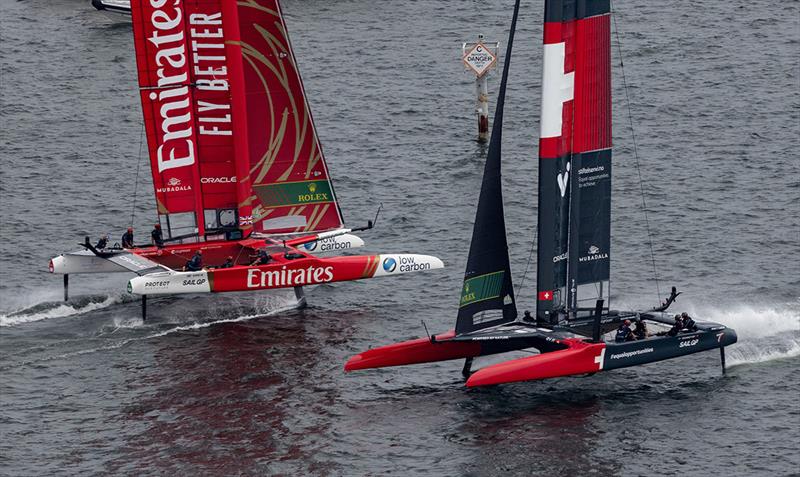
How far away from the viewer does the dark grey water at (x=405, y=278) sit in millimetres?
47125

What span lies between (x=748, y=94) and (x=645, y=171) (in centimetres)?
1318

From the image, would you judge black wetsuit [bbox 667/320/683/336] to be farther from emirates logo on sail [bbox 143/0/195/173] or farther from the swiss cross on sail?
emirates logo on sail [bbox 143/0/195/173]

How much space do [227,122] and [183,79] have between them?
7.75 ft

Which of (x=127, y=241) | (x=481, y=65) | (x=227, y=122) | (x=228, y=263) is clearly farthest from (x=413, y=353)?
(x=481, y=65)

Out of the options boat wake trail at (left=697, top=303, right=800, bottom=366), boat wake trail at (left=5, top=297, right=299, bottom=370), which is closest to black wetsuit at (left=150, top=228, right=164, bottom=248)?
boat wake trail at (left=5, top=297, right=299, bottom=370)

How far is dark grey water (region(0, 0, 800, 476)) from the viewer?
47125mm

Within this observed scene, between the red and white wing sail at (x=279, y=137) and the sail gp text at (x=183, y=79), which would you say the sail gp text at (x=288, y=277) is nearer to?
the red and white wing sail at (x=279, y=137)

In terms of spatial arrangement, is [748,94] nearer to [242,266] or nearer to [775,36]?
[775,36]

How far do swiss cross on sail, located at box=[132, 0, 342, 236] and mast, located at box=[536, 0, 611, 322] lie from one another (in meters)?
13.7

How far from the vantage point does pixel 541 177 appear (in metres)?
50.2

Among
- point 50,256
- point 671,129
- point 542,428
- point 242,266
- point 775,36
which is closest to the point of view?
point 542,428

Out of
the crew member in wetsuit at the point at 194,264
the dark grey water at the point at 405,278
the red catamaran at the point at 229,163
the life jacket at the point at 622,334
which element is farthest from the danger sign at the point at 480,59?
the life jacket at the point at 622,334

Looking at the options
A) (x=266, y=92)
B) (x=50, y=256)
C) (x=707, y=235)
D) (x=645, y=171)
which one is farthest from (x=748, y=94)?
(x=50, y=256)

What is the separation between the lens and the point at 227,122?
5859 cm
